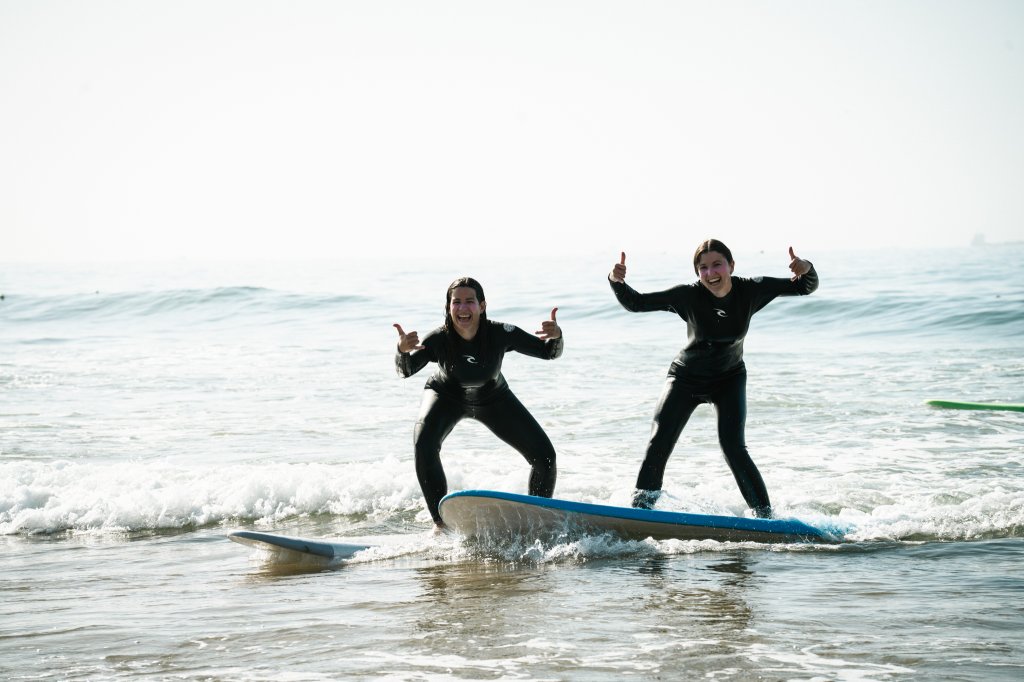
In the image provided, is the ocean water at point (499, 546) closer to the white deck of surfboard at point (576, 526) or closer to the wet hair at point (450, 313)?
the white deck of surfboard at point (576, 526)

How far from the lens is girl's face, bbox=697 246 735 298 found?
653cm

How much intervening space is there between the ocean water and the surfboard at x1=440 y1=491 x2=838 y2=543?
0.11 metres

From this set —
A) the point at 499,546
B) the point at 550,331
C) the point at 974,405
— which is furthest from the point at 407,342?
the point at 974,405

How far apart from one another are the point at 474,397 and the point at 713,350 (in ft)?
5.22

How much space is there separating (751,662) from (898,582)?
1778 millimetres

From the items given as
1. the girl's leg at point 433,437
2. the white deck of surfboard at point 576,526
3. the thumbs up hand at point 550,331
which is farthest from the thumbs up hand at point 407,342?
the white deck of surfboard at point 576,526

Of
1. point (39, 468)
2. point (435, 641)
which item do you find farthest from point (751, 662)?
point (39, 468)

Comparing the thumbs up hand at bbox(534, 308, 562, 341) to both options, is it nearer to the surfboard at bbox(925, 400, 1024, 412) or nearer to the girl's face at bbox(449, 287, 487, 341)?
the girl's face at bbox(449, 287, 487, 341)

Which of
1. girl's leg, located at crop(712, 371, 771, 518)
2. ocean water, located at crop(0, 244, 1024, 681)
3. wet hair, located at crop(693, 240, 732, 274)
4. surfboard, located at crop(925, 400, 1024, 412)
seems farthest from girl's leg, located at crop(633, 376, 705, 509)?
surfboard, located at crop(925, 400, 1024, 412)

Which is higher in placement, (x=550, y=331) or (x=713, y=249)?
(x=713, y=249)

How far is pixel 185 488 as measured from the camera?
8867mm

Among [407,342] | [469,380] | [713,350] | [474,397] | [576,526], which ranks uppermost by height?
[407,342]

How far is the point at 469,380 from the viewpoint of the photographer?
21.7ft

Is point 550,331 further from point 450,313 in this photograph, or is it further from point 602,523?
point 602,523
